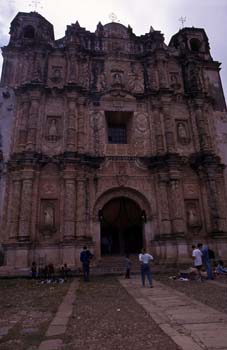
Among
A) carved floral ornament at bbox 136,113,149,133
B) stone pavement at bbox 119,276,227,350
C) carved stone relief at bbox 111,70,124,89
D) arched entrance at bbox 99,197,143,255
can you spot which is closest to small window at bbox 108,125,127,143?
carved floral ornament at bbox 136,113,149,133

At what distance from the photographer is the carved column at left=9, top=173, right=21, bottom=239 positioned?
44.1ft

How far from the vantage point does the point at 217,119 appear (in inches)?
701


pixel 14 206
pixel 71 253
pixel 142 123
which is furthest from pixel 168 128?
pixel 14 206

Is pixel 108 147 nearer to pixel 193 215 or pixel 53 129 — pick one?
pixel 53 129

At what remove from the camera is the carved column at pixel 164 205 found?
1445cm

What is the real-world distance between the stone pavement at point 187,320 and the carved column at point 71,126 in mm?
9909

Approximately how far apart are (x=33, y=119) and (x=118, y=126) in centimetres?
558

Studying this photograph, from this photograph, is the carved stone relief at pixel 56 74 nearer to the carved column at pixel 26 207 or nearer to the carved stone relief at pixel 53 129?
the carved stone relief at pixel 53 129

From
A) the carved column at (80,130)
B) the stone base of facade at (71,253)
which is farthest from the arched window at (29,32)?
the stone base of facade at (71,253)

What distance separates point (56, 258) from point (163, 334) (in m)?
10.3

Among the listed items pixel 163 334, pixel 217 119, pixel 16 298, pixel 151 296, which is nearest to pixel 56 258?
pixel 16 298

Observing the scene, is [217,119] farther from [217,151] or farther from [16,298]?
[16,298]

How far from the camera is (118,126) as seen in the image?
1816 cm

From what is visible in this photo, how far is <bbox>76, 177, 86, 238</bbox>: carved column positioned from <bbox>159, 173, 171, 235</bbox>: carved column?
4214mm
